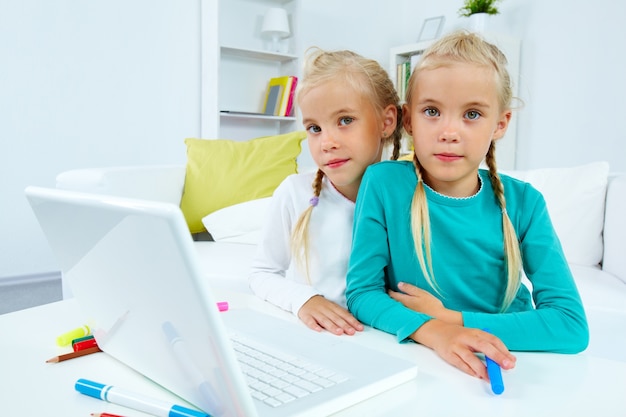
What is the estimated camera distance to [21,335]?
2.27 ft

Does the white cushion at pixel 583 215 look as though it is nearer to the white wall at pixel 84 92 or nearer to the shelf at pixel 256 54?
the shelf at pixel 256 54

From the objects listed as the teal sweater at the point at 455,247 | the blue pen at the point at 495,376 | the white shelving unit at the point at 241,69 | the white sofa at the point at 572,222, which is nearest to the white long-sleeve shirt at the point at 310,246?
the teal sweater at the point at 455,247

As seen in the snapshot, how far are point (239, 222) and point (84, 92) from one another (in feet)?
5.27

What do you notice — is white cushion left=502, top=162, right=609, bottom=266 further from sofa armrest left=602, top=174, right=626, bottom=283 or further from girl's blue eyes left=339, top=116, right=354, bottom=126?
girl's blue eyes left=339, top=116, right=354, bottom=126

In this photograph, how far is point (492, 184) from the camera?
0.90 metres

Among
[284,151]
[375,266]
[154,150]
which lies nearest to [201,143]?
[284,151]

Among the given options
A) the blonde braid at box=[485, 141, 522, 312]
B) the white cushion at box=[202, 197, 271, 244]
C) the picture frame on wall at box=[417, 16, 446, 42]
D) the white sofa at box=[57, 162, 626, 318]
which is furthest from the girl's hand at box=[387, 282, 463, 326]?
the picture frame on wall at box=[417, 16, 446, 42]

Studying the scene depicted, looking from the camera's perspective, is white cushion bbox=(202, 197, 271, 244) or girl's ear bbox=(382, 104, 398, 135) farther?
white cushion bbox=(202, 197, 271, 244)

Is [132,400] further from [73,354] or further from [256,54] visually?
[256,54]

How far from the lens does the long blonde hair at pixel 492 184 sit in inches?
32.8

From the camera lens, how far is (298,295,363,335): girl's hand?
2.44 ft

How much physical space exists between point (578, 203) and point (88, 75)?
105 inches

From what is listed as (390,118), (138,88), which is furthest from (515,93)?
(390,118)

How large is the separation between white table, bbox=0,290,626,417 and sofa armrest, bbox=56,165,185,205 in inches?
51.8
